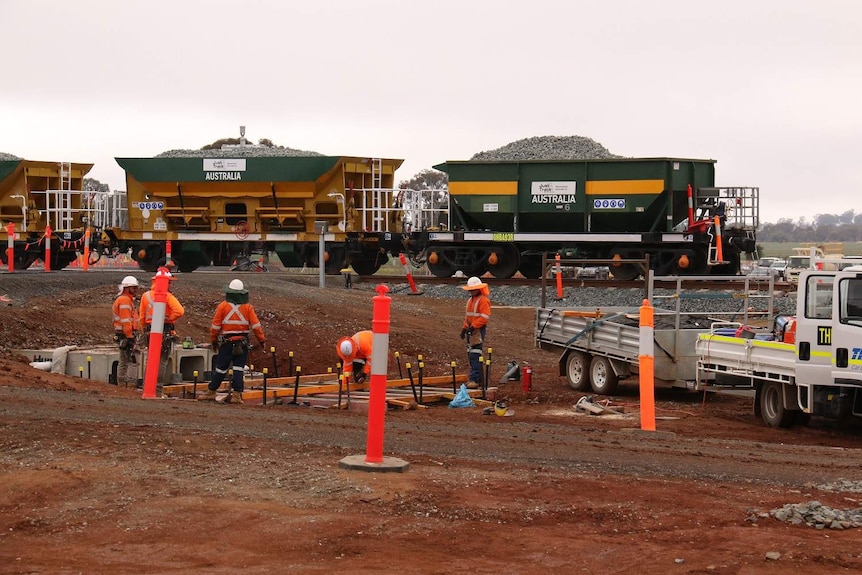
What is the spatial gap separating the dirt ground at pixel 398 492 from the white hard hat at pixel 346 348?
A: 8.71 ft

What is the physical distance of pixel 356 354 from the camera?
1670 cm

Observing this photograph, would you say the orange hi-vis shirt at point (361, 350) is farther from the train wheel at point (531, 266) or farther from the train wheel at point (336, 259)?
the train wheel at point (336, 259)

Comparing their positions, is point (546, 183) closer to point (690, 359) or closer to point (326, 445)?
point (690, 359)

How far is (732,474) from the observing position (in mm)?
9398

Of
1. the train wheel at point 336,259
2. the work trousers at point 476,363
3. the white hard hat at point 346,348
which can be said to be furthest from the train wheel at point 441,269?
the white hard hat at point 346,348

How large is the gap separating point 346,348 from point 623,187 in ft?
60.1

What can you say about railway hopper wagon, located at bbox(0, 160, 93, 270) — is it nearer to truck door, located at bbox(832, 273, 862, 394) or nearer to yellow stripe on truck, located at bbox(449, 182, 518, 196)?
yellow stripe on truck, located at bbox(449, 182, 518, 196)

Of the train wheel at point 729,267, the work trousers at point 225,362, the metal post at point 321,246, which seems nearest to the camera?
the work trousers at point 225,362

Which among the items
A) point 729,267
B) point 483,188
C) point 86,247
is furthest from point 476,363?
point 86,247

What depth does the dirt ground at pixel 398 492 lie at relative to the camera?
20.7 feet

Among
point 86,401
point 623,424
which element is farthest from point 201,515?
point 623,424

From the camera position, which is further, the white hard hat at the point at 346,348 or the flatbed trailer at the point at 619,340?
the flatbed trailer at the point at 619,340

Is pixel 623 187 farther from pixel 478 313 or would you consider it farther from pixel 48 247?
pixel 48 247

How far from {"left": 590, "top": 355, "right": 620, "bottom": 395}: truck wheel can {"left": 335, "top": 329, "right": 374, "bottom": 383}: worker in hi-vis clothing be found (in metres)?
3.41
